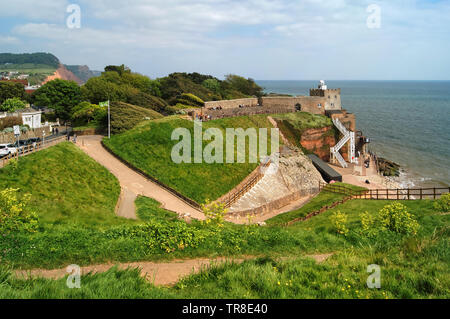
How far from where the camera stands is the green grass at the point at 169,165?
2723 cm

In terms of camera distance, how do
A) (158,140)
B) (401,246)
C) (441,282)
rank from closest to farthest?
(441,282), (401,246), (158,140)

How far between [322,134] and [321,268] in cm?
4076

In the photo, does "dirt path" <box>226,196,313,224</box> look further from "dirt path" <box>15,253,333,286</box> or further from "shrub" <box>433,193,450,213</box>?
"dirt path" <box>15,253,333,286</box>

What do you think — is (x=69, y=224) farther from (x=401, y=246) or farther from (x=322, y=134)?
(x=322, y=134)

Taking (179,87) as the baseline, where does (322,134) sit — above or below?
below

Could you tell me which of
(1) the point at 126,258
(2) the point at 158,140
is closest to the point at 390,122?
(2) the point at 158,140

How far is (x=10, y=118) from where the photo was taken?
125 feet

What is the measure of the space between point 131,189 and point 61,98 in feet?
110

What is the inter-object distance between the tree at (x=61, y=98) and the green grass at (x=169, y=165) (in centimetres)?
2178

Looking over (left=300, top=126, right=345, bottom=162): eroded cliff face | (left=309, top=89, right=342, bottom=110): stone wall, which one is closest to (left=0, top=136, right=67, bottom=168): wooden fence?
(left=300, top=126, right=345, bottom=162): eroded cliff face

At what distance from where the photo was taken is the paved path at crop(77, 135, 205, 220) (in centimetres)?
2222

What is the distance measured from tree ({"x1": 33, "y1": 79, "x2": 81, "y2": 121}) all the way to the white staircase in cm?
4116

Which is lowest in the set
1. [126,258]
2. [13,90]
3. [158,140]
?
[126,258]

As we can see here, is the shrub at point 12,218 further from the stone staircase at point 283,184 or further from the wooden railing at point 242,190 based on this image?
the stone staircase at point 283,184
